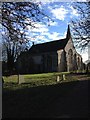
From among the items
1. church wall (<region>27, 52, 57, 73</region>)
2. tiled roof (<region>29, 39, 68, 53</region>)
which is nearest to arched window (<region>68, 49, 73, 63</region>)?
tiled roof (<region>29, 39, 68, 53</region>)

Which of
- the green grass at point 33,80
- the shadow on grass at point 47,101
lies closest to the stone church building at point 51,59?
the green grass at point 33,80

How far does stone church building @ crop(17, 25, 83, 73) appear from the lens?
36.6 feet

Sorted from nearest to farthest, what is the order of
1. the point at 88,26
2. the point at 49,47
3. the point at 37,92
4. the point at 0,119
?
the point at 0,119, the point at 37,92, the point at 49,47, the point at 88,26

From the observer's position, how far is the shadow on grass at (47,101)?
33.7 feet

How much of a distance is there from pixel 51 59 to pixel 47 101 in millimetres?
1748

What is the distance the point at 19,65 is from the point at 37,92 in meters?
1.27

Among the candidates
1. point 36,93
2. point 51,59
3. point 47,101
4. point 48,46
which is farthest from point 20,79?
point 48,46

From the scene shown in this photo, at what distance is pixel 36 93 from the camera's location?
35.0ft

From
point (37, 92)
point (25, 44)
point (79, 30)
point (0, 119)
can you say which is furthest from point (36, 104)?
point (79, 30)

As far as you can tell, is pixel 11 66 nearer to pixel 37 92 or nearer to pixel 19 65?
A: pixel 19 65

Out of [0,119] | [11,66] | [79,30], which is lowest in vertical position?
[0,119]

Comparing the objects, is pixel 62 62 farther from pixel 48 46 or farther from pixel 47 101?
pixel 47 101

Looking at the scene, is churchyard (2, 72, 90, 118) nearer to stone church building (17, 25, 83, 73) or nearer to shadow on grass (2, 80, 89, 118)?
shadow on grass (2, 80, 89, 118)

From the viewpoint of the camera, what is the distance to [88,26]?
40.1 feet
